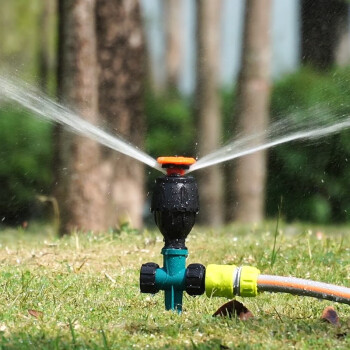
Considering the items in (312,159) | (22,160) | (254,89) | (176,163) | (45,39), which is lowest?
(22,160)

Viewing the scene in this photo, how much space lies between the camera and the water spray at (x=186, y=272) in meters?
3.56

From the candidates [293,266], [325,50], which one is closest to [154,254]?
[293,266]

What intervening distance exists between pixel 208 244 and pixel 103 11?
3487mm

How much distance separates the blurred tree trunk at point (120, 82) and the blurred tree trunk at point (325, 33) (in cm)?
283

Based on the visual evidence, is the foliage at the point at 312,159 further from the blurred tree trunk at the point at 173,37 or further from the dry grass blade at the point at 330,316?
the dry grass blade at the point at 330,316

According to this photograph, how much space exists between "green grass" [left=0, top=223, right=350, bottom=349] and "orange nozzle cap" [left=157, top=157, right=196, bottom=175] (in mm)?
590

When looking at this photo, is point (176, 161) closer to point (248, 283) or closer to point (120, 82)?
point (248, 283)

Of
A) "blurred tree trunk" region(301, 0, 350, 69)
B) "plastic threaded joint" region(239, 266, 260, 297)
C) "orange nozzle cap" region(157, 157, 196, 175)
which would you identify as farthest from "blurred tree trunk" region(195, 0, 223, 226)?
"plastic threaded joint" region(239, 266, 260, 297)

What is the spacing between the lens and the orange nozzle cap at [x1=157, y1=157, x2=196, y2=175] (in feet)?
12.1

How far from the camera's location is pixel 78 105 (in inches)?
319

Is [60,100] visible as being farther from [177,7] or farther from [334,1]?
[177,7]

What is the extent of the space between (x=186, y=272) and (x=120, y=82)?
17.6 ft

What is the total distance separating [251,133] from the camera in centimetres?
991

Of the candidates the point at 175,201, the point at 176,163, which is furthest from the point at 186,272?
the point at 176,163
